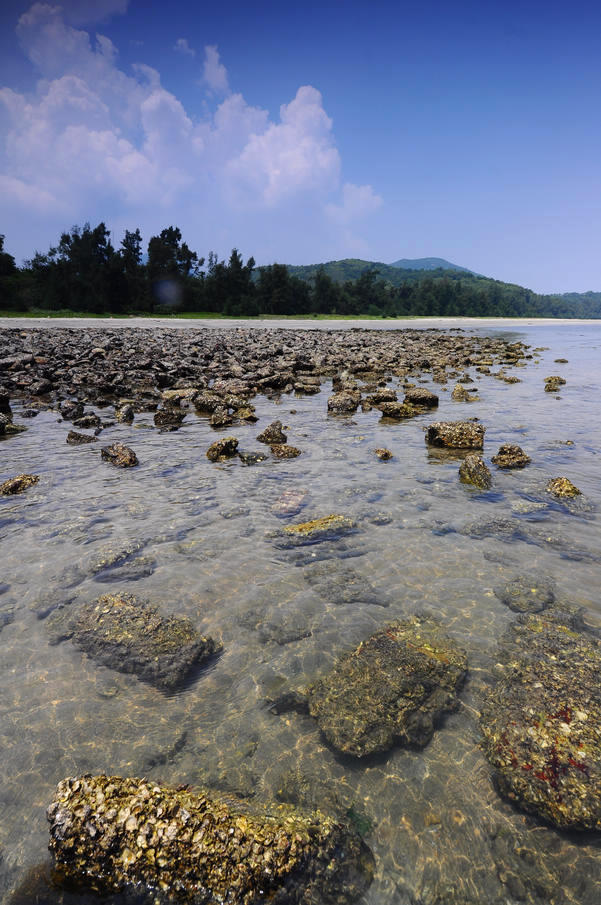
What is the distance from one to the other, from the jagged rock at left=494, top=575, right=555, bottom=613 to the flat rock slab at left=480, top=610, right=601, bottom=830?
448mm

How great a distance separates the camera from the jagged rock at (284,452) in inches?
448

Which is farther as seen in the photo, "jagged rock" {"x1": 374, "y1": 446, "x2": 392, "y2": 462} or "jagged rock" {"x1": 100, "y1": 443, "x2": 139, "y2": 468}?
"jagged rock" {"x1": 374, "y1": 446, "x2": 392, "y2": 462}

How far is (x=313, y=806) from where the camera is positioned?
333cm

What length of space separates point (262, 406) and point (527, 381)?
50.2 ft

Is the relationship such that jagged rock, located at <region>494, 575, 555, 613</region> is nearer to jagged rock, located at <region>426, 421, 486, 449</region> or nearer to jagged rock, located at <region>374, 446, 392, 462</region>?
jagged rock, located at <region>374, 446, 392, 462</region>

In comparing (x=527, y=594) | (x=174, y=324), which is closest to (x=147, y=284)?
(x=174, y=324)

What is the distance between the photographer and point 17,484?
8.95m

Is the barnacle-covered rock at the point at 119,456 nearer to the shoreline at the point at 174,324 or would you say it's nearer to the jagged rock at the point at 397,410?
the jagged rock at the point at 397,410

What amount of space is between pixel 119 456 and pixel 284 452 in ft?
13.0

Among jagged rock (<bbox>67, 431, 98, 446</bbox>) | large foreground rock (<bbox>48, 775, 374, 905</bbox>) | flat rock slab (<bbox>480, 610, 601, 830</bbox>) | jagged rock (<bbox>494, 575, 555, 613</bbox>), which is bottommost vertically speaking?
jagged rock (<bbox>67, 431, 98, 446</bbox>)

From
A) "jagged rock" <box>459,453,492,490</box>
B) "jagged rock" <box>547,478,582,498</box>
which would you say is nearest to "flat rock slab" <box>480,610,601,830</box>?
"jagged rock" <box>547,478,582,498</box>

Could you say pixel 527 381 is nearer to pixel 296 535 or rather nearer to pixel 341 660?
pixel 296 535

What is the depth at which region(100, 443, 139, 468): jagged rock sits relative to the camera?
1056 centimetres

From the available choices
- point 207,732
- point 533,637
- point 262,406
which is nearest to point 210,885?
point 207,732
